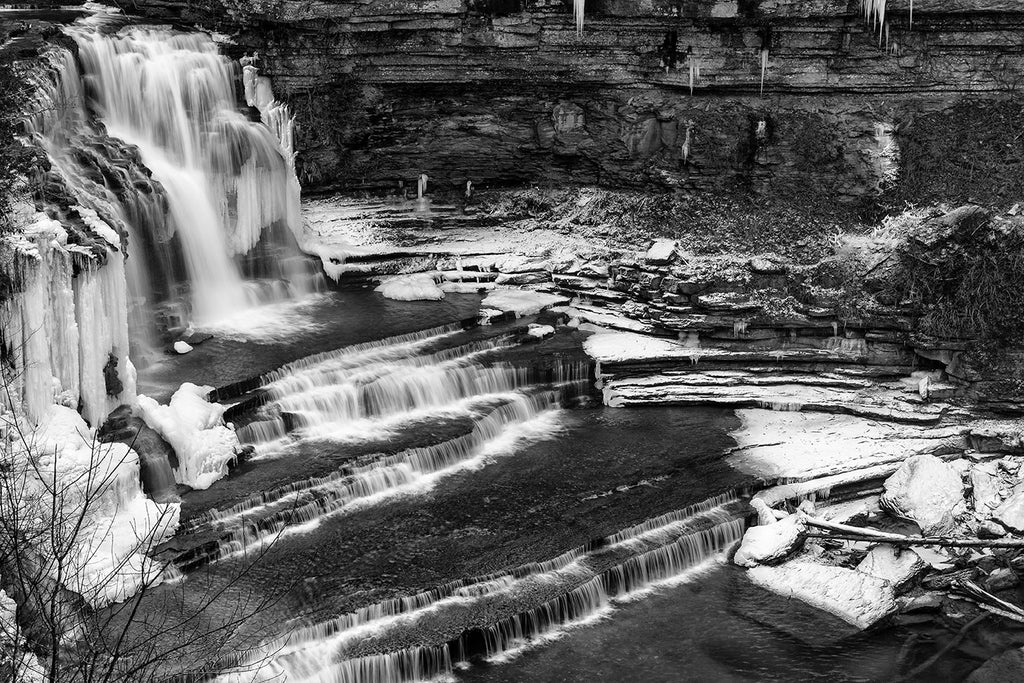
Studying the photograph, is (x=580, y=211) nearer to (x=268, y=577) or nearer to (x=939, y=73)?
(x=939, y=73)

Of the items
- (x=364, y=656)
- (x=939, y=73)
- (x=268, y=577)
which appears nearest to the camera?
(x=364, y=656)

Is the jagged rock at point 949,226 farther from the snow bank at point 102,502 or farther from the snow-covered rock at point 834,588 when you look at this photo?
the snow bank at point 102,502

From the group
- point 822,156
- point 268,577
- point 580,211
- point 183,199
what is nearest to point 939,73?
point 822,156

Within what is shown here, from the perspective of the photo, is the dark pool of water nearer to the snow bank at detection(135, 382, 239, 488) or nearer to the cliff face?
the snow bank at detection(135, 382, 239, 488)

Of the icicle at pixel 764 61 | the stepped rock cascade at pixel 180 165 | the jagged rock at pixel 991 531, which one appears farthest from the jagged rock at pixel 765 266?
the stepped rock cascade at pixel 180 165

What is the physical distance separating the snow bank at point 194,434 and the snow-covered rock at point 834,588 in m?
9.11

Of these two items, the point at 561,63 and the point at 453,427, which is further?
the point at 561,63

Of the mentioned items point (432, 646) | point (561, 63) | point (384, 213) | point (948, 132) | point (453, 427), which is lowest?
point (432, 646)

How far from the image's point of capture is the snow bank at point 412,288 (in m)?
26.2

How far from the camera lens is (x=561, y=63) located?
28219 mm

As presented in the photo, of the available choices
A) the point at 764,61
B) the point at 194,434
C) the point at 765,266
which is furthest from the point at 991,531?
the point at 194,434

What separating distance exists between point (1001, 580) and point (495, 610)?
821 centimetres

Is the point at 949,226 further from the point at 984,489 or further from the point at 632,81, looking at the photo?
the point at 632,81

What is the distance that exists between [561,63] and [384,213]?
6268 millimetres
